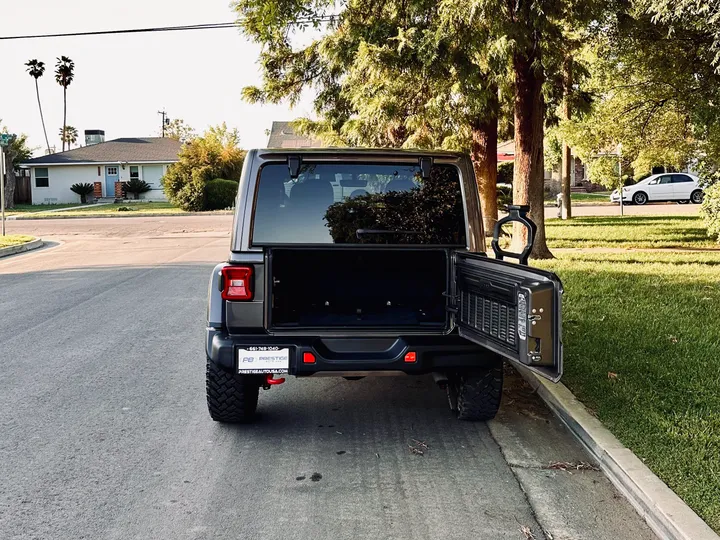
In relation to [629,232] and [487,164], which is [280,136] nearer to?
[487,164]

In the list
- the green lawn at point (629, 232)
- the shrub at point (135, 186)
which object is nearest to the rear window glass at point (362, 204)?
the green lawn at point (629, 232)

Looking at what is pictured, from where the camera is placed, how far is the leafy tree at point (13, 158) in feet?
151

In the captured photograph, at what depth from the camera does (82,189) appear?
174 feet

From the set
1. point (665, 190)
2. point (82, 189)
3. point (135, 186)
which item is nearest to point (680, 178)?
point (665, 190)

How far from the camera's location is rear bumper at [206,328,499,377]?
16.2 feet

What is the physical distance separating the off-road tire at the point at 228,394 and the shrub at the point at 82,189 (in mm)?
50908

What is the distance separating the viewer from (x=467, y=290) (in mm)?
4996

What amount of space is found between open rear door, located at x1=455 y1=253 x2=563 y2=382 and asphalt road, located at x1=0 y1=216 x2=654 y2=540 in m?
0.73

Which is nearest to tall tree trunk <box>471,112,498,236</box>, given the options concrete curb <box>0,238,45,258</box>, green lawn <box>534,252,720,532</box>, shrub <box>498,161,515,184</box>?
green lawn <box>534,252,720,532</box>

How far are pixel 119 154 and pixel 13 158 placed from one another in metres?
6.78

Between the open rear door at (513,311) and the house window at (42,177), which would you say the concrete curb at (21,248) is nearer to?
the open rear door at (513,311)

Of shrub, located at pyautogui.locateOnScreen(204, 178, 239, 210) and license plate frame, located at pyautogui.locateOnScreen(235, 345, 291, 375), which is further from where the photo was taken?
shrub, located at pyautogui.locateOnScreen(204, 178, 239, 210)

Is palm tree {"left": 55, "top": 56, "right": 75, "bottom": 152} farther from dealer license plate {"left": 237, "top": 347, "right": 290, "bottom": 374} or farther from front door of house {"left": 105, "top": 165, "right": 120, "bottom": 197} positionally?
dealer license plate {"left": 237, "top": 347, "right": 290, "bottom": 374}

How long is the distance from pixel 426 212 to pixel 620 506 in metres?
2.25
